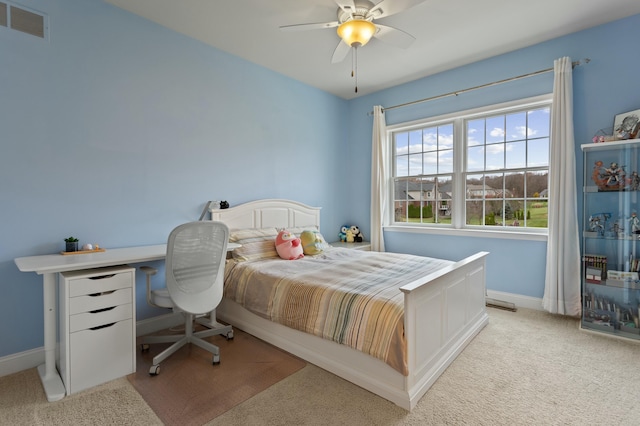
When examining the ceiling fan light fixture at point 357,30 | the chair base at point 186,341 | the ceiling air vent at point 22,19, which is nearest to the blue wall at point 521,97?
the ceiling fan light fixture at point 357,30

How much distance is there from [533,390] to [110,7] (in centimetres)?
422

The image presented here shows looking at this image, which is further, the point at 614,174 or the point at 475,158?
the point at 475,158

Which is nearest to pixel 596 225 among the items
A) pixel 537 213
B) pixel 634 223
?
pixel 634 223

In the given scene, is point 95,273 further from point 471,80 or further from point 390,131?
point 471,80

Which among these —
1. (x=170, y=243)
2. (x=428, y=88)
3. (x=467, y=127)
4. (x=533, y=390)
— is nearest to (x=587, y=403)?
(x=533, y=390)

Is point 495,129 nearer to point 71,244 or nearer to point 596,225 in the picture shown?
point 596,225

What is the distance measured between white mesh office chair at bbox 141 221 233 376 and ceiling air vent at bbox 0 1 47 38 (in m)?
1.84

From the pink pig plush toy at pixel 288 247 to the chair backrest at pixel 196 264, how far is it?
0.94 meters

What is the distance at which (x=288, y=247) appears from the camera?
10.7ft

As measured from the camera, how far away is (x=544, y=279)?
336 cm

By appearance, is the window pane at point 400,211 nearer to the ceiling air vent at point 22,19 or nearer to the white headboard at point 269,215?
the white headboard at point 269,215

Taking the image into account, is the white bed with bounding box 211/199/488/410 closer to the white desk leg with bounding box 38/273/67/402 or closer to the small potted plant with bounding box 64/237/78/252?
the small potted plant with bounding box 64/237/78/252

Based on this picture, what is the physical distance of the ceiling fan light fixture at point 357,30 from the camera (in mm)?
2408

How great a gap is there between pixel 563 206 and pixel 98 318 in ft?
13.2
